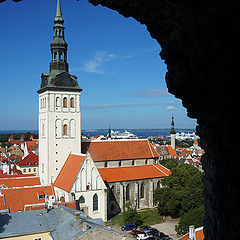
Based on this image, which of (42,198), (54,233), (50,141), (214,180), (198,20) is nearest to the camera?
(198,20)

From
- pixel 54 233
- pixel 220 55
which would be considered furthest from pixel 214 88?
pixel 54 233

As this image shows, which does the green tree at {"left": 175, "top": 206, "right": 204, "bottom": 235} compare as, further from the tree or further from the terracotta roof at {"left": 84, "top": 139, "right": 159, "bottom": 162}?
the terracotta roof at {"left": 84, "top": 139, "right": 159, "bottom": 162}

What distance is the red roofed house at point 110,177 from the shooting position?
3297 centimetres

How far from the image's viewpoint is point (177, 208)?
111ft

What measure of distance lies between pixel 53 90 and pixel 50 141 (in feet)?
19.4

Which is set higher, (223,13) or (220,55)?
(223,13)

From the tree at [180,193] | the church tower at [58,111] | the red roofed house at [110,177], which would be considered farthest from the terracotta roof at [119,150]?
the tree at [180,193]

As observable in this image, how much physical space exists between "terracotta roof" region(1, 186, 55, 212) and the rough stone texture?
27320 millimetres

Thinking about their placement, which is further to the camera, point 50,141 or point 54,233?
point 50,141

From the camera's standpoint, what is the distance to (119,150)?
132 ft

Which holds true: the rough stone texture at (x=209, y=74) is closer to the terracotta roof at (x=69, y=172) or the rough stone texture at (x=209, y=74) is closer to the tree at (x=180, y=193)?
the terracotta roof at (x=69, y=172)

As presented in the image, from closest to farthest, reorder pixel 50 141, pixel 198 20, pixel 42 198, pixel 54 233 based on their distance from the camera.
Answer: pixel 198 20 < pixel 54 233 < pixel 42 198 < pixel 50 141

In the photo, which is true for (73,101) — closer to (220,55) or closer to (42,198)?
(42,198)

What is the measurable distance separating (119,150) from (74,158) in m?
7.13
